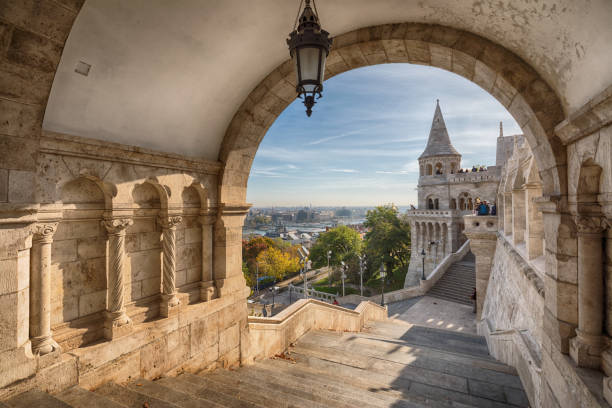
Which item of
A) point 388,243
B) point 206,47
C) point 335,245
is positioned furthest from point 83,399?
point 335,245

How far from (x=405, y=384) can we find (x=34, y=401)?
441 centimetres

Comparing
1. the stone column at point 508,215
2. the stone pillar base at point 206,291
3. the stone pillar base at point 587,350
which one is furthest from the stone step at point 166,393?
the stone column at point 508,215

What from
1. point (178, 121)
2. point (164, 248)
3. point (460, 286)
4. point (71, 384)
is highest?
point (178, 121)

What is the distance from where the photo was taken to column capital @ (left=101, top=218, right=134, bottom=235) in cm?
339

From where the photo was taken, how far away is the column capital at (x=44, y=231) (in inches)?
108

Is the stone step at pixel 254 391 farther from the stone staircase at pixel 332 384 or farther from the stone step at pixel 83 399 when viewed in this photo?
the stone step at pixel 83 399

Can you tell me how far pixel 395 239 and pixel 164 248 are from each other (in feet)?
109

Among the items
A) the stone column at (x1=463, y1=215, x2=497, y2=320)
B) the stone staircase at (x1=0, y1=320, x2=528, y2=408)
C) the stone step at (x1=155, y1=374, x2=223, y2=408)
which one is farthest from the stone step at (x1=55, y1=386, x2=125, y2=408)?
the stone column at (x1=463, y1=215, x2=497, y2=320)

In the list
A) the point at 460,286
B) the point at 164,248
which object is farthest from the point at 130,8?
the point at 460,286

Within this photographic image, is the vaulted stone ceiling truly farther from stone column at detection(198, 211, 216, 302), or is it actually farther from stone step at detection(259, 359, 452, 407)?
stone step at detection(259, 359, 452, 407)

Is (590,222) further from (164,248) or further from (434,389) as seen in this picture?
(164,248)

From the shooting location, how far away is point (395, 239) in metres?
34.7

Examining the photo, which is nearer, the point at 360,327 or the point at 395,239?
the point at 360,327

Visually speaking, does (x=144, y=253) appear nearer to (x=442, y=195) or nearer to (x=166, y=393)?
(x=166, y=393)
